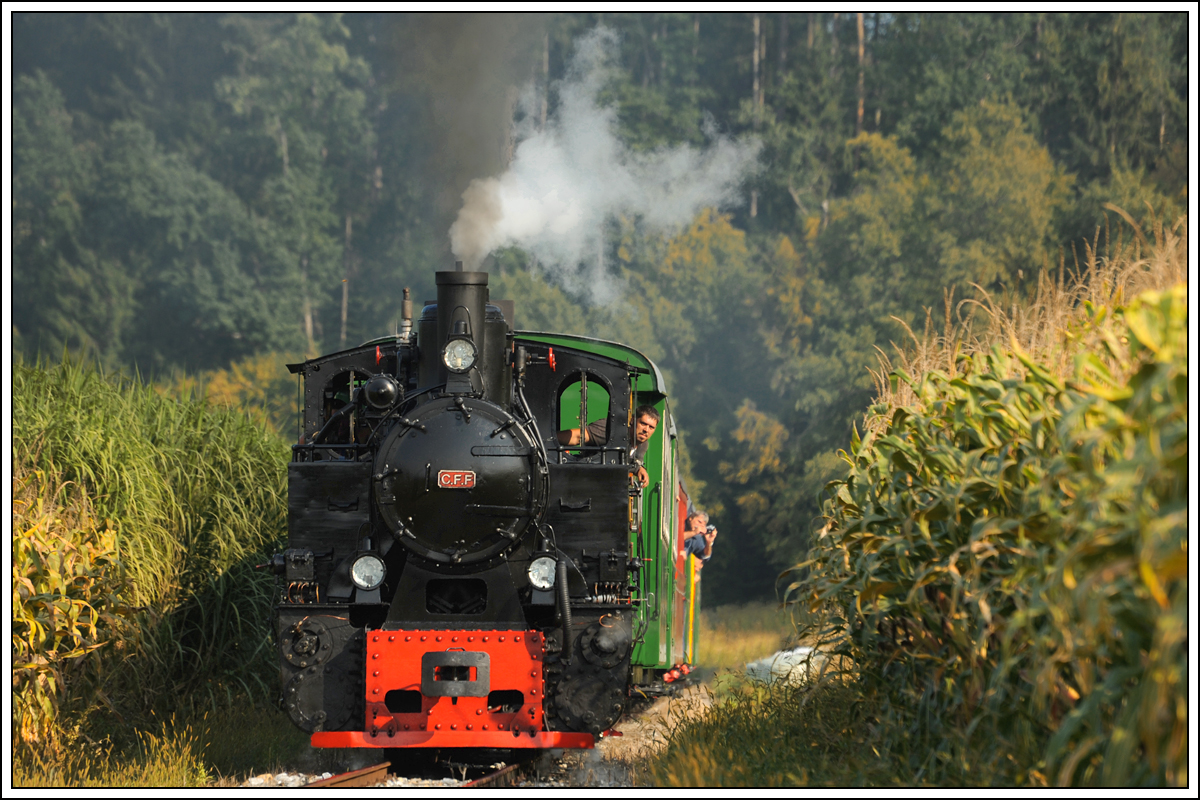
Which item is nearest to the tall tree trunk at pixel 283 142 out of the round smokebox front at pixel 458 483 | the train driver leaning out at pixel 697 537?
the train driver leaning out at pixel 697 537

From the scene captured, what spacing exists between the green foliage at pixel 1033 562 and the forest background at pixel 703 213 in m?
15.0

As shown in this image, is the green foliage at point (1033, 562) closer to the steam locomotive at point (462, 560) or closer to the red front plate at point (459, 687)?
the steam locomotive at point (462, 560)

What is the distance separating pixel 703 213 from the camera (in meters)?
32.8

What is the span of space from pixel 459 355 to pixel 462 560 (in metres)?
1.20

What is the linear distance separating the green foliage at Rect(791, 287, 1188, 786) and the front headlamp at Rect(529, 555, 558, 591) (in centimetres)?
147

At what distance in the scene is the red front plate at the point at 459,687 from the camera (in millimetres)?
6590

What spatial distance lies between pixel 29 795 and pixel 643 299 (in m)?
27.6

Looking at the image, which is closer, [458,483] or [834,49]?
[458,483]

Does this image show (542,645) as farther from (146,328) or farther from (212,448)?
(146,328)

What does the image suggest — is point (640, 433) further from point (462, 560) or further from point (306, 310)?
point (306, 310)

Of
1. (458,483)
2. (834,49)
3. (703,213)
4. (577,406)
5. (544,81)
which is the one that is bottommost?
(458,483)

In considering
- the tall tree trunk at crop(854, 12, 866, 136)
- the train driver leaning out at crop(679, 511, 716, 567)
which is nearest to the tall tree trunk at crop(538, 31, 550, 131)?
the tall tree trunk at crop(854, 12, 866, 136)

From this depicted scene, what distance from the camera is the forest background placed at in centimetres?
2605

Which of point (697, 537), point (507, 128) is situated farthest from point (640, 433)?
point (507, 128)
